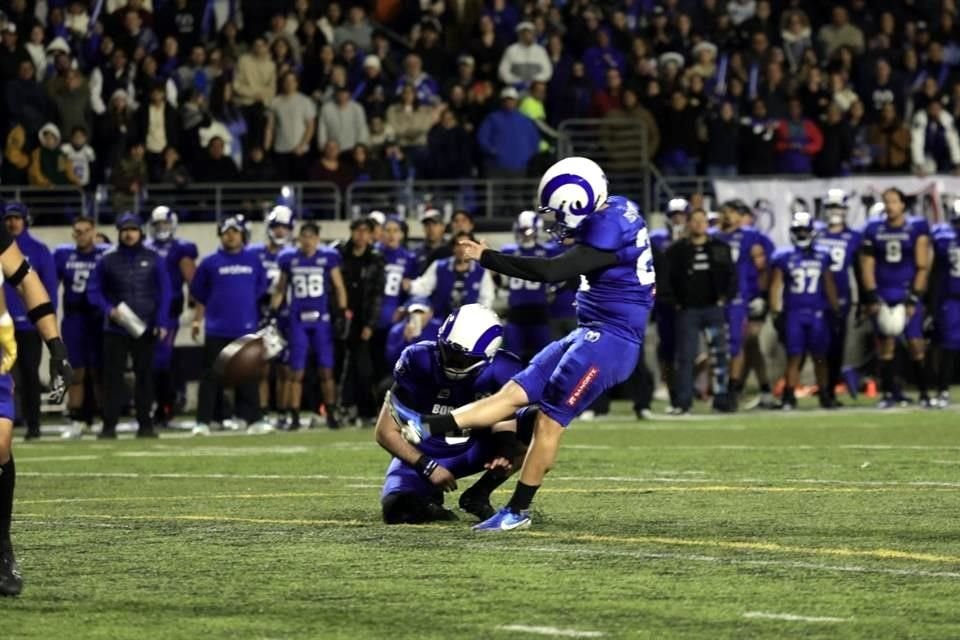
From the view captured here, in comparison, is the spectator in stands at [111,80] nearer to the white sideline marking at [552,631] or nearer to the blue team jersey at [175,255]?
the blue team jersey at [175,255]

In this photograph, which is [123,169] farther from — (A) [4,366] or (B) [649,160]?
(A) [4,366]

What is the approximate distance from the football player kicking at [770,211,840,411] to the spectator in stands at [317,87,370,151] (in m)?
4.90

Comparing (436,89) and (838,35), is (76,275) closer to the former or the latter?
(436,89)

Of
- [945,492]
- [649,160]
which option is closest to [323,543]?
[945,492]

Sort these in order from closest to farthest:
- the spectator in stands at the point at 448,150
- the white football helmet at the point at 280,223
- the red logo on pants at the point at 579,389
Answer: the red logo on pants at the point at 579,389 → the white football helmet at the point at 280,223 → the spectator in stands at the point at 448,150

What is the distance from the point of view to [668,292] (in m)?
20.2

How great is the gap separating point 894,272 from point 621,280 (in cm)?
1127

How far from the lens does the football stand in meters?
18.3

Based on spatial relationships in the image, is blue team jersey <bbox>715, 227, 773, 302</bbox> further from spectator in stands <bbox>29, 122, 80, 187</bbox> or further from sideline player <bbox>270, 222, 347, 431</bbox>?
spectator in stands <bbox>29, 122, 80, 187</bbox>

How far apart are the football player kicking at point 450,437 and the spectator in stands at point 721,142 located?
14611 millimetres

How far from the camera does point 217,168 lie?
2283 cm

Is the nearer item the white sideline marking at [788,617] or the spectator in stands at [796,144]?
the white sideline marking at [788,617]

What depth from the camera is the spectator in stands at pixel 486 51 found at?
2466 centimetres

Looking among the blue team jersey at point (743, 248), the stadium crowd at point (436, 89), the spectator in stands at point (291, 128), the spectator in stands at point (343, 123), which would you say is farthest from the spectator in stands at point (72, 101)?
the blue team jersey at point (743, 248)
